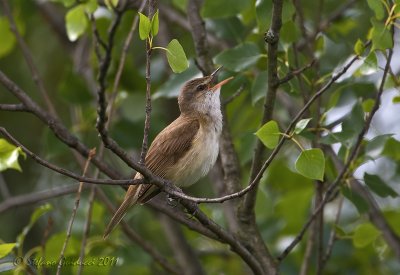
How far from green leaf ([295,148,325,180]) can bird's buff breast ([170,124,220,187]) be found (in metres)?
1.25

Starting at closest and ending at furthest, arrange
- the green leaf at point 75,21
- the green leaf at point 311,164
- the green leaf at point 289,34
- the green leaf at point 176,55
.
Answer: the green leaf at point 176,55, the green leaf at point 311,164, the green leaf at point 289,34, the green leaf at point 75,21

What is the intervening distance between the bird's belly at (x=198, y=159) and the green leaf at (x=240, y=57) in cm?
56

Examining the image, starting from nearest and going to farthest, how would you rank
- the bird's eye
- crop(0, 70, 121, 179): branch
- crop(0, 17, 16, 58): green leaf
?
crop(0, 70, 121, 179): branch, the bird's eye, crop(0, 17, 16, 58): green leaf

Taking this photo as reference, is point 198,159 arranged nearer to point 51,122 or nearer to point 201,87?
point 201,87

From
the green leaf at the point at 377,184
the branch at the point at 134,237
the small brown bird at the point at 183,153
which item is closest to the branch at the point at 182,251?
the branch at the point at 134,237

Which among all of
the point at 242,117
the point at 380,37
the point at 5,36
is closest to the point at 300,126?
the point at 380,37

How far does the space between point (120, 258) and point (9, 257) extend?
105 centimetres

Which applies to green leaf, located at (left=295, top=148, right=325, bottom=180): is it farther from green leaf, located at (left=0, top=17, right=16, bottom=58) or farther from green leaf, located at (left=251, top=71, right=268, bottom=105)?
green leaf, located at (left=0, top=17, right=16, bottom=58)

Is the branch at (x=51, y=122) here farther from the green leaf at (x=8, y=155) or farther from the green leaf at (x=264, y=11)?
the green leaf at (x=264, y=11)

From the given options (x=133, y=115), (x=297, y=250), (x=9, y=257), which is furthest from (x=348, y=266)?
(x=9, y=257)

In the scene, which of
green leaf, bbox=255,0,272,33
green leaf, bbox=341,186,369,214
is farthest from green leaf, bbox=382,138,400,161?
green leaf, bbox=255,0,272,33

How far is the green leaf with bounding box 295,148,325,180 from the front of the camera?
10.8 feet

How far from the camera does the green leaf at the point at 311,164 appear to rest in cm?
329

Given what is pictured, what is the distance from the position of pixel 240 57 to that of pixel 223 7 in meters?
0.33
